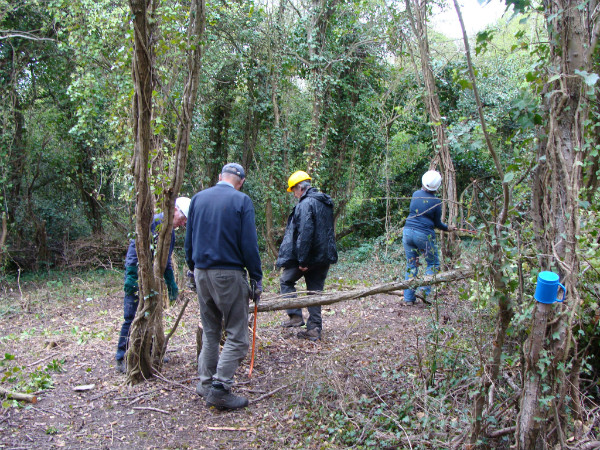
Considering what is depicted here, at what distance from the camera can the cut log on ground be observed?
4566 mm

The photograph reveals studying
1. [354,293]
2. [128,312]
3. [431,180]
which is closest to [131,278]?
[128,312]

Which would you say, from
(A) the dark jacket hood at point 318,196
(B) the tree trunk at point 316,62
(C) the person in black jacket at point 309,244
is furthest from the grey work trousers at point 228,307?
(B) the tree trunk at point 316,62

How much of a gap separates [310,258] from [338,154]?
9.12 metres

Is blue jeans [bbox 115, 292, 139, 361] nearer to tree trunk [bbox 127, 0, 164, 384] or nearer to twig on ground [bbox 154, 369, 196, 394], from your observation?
tree trunk [bbox 127, 0, 164, 384]

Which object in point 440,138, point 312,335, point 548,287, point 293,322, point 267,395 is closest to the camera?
point 548,287

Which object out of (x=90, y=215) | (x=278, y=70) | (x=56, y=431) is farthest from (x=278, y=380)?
(x=90, y=215)

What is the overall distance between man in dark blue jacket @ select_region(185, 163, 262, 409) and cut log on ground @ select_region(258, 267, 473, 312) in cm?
66

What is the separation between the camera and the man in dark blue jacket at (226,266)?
399 cm

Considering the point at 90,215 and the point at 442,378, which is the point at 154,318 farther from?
the point at 90,215

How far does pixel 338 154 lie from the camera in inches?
563

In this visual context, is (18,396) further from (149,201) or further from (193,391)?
(149,201)

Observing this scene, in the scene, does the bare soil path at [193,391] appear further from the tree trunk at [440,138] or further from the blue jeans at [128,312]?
the tree trunk at [440,138]

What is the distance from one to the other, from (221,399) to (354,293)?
1618 millimetres

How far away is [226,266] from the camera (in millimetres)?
4000
